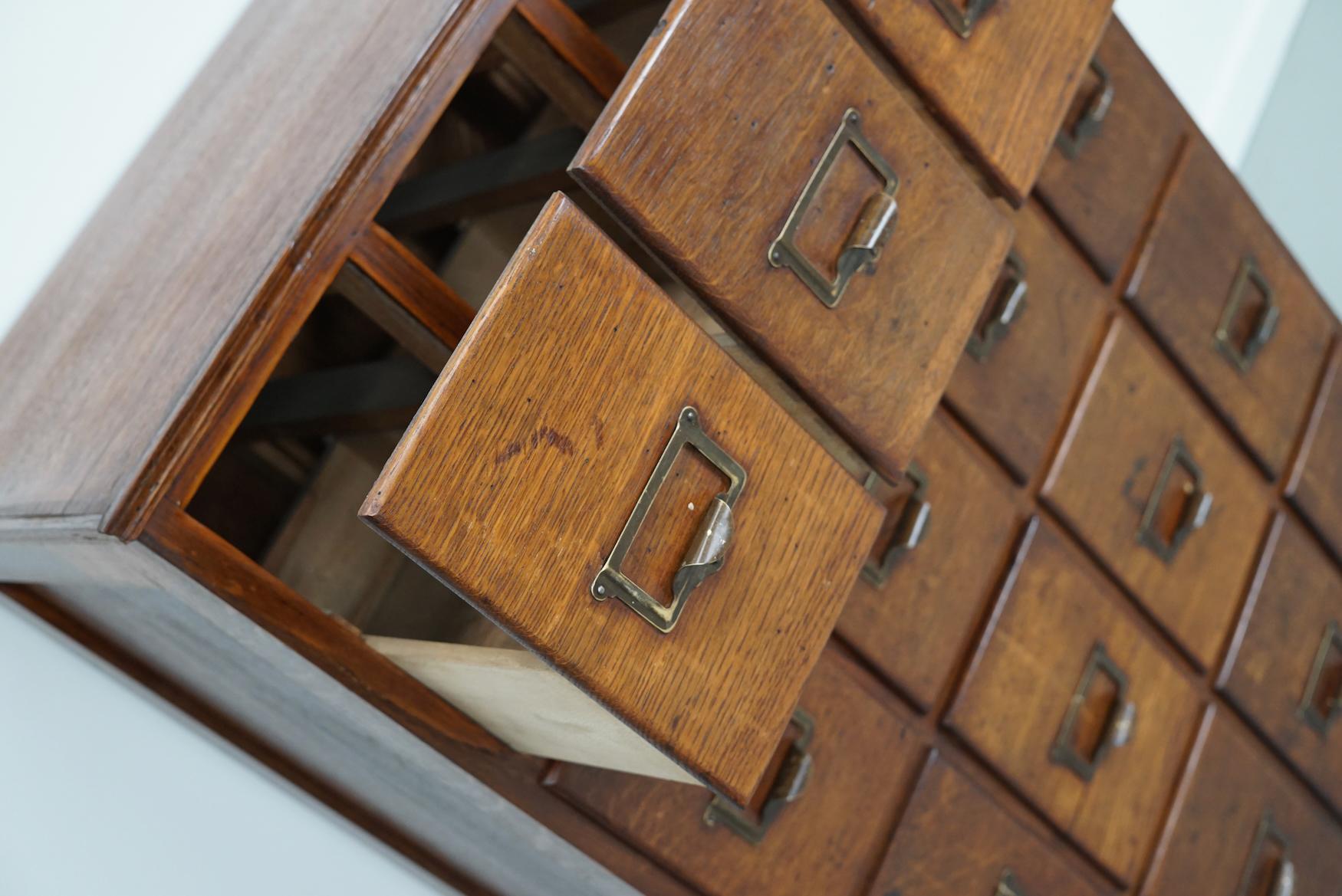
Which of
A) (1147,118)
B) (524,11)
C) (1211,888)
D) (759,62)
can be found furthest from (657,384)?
(1211,888)

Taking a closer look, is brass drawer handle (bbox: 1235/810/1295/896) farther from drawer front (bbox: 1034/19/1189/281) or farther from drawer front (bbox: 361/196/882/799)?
drawer front (bbox: 361/196/882/799)

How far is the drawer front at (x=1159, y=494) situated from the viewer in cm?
119

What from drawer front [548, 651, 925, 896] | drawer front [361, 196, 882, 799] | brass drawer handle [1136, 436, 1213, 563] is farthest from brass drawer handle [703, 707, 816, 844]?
brass drawer handle [1136, 436, 1213, 563]

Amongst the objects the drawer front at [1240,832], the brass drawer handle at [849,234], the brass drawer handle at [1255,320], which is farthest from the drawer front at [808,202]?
the drawer front at [1240,832]

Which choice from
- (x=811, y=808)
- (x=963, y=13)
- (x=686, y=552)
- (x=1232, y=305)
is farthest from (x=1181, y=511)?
(x=686, y=552)

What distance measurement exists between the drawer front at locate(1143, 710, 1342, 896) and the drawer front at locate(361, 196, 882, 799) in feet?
2.52

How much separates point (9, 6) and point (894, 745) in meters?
1.12

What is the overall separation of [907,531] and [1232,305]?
568 millimetres

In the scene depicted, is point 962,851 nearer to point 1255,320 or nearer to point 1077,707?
point 1077,707

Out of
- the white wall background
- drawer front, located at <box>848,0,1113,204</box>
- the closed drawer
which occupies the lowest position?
the white wall background

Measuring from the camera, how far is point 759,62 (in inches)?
27.3

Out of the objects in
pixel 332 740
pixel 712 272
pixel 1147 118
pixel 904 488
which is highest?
pixel 1147 118

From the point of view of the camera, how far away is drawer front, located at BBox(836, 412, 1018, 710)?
1.02 m

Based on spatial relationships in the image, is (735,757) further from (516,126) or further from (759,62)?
(516,126)
